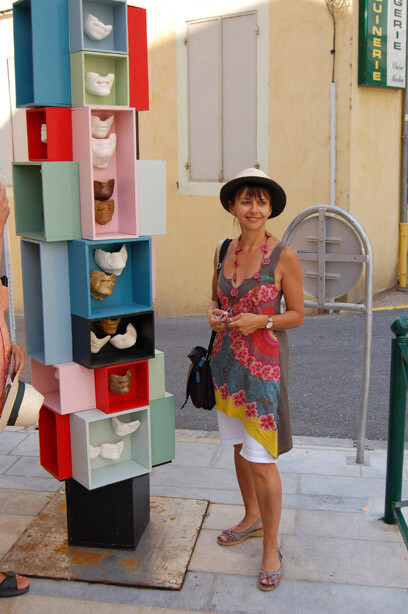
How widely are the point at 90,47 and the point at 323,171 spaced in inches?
209

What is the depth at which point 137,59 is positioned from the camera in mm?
3402

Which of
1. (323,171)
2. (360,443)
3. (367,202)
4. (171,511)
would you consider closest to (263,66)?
(323,171)

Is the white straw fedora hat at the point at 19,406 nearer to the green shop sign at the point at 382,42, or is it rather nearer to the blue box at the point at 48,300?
the blue box at the point at 48,300

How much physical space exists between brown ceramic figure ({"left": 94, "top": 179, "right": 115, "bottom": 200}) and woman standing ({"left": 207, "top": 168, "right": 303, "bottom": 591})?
54 centimetres

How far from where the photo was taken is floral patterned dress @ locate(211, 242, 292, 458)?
3.21m

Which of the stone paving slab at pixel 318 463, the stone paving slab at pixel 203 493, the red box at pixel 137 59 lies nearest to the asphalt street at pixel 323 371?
the stone paving slab at pixel 318 463

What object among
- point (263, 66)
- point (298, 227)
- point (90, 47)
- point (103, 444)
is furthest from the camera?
point (263, 66)

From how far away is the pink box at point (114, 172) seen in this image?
10.3ft

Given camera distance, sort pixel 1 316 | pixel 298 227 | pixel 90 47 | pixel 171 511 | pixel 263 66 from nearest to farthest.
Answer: pixel 1 316, pixel 90 47, pixel 171 511, pixel 298 227, pixel 263 66

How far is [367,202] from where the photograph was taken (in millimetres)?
8539

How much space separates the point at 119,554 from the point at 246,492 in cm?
70

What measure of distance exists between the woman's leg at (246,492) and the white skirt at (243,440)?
0.09 meters

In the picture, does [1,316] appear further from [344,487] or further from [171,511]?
[344,487]

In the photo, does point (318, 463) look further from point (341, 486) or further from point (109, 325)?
point (109, 325)
